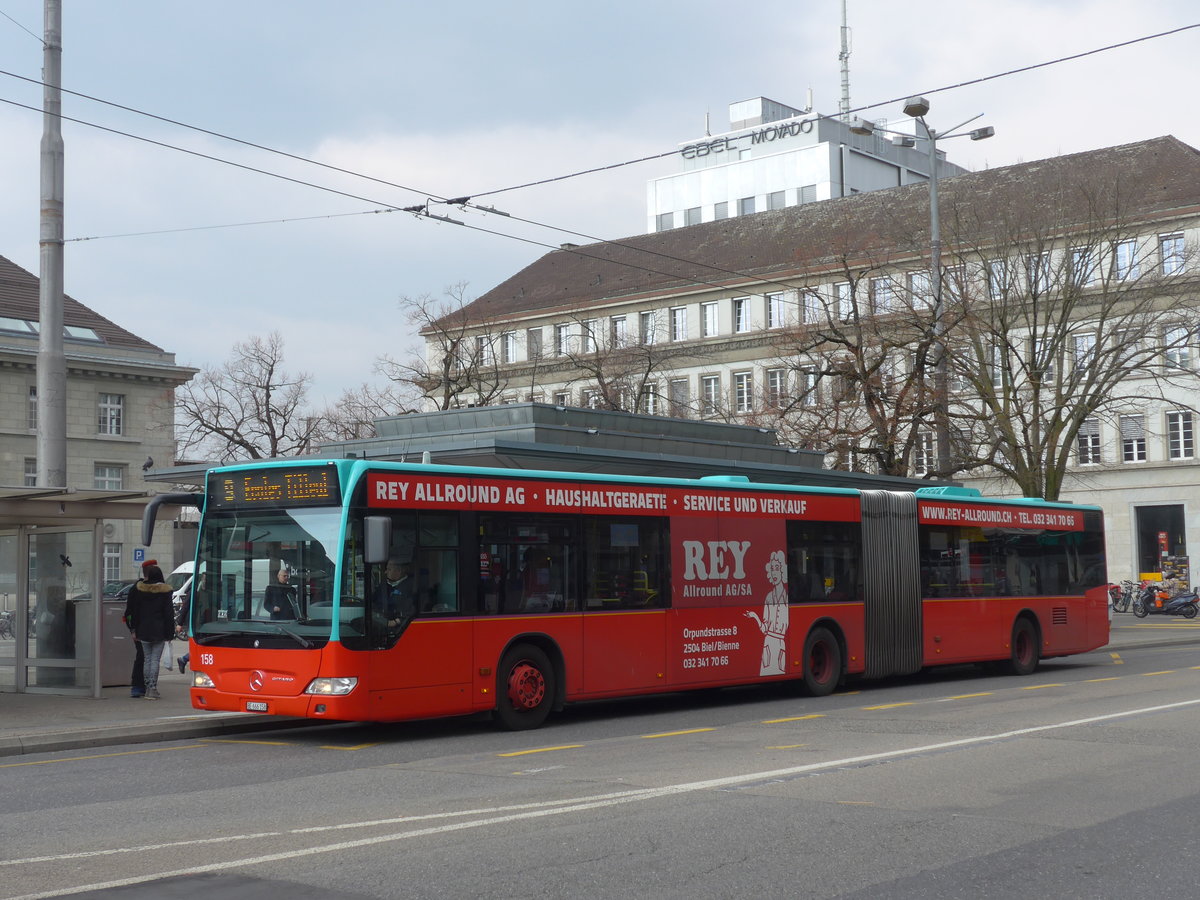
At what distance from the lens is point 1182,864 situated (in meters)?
7.93

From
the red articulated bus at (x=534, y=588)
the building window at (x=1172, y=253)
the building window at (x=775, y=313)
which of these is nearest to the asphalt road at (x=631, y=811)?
the red articulated bus at (x=534, y=588)

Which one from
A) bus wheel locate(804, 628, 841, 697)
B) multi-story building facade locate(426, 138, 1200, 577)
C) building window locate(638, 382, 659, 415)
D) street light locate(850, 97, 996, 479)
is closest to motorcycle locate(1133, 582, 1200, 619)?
multi-story building facade locate(426, 138, 1200, 577)

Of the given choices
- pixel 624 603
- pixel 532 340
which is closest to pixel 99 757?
pixel 624 603

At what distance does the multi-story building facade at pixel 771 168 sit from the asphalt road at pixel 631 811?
81228mm

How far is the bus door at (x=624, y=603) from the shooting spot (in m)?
16.5


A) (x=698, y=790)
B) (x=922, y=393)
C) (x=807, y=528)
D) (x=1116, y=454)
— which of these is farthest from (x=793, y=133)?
(x=698, y=790)

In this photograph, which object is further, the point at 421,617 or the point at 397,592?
the point at 421,617

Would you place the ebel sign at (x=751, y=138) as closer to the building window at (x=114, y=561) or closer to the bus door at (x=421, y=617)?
the building window at (x=114, y=561)

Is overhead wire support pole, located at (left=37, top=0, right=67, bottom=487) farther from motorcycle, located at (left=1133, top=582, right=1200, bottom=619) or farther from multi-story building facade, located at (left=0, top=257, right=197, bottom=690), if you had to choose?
motorcycle, located at (left=1133, top=582, right=1200, bottom=619)

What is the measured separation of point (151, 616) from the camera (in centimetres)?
1841

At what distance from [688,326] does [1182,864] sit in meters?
72.6

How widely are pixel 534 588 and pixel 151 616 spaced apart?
5580mm

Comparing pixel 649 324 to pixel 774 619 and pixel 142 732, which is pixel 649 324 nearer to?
pixel 774 619

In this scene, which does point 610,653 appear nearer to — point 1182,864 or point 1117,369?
point 1182,864
